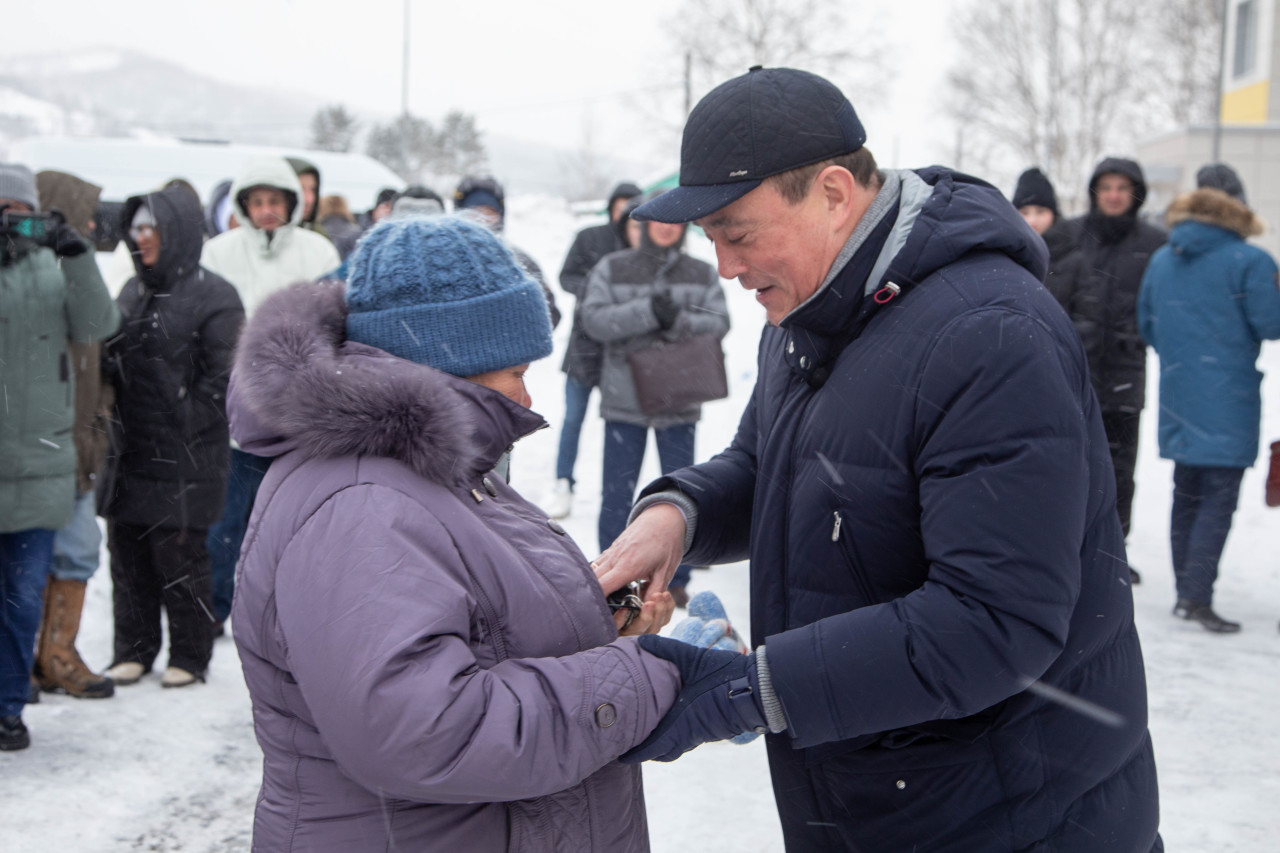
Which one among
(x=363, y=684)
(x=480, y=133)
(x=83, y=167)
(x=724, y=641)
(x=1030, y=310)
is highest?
(x=480, y=133)

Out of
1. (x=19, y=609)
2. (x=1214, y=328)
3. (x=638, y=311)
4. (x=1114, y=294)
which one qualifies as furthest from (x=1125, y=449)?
(x=19, y=609)

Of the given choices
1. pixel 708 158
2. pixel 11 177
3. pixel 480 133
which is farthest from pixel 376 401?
pixel 480 133

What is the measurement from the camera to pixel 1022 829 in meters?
1.56

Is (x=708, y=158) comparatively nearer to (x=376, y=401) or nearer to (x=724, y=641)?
(x=376, y=401)

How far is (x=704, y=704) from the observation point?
1.49m

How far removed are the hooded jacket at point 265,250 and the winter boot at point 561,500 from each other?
229 centimetres

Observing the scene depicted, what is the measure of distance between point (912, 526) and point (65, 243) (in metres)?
3.51

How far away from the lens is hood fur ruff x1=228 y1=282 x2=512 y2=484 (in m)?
1.41

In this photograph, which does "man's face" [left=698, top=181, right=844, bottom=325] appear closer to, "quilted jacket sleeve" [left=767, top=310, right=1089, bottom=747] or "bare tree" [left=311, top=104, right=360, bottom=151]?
"quilted jacket sleeve" [left=767, top=310, right=1089, bottom=747]

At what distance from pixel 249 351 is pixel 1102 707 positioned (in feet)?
4.51

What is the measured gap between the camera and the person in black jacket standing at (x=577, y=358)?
6.44m

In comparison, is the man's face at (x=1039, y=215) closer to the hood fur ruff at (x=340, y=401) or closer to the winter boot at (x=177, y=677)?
the winter boot at (x=177, y=677)

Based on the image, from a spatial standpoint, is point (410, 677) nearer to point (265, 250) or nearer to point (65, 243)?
point (65, 243)

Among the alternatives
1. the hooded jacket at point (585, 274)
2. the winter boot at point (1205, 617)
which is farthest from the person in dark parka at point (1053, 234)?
the hooded jacket at point (585, 274)
